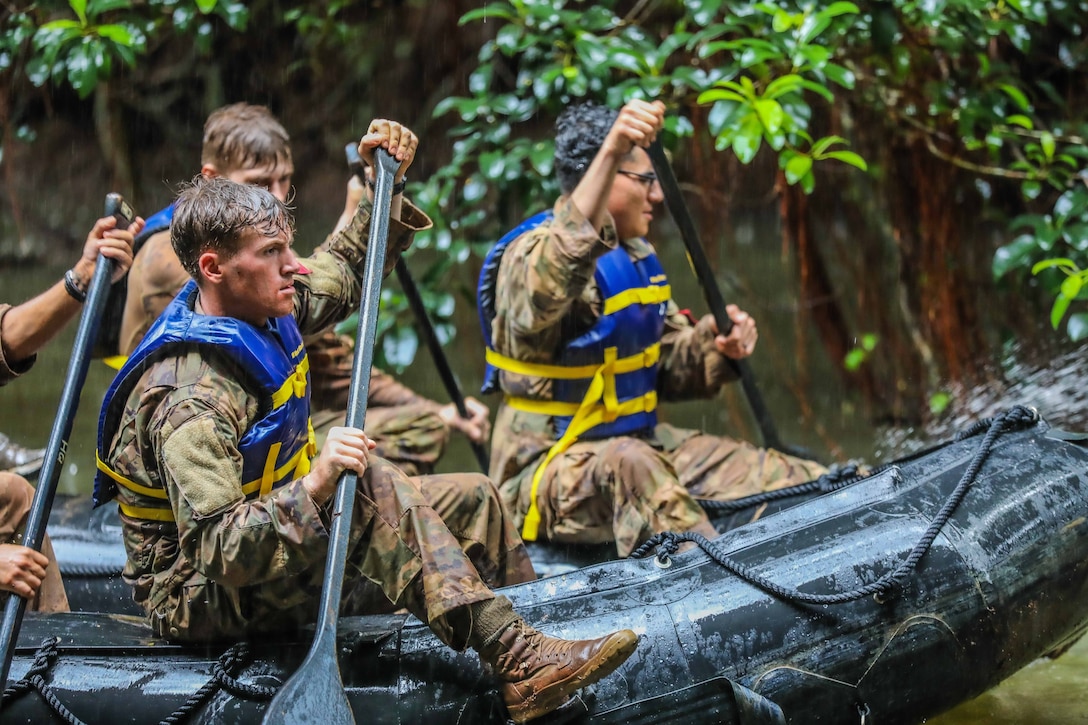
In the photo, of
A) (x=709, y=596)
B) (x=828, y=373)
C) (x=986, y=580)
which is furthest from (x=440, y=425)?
(x=828, y=373)

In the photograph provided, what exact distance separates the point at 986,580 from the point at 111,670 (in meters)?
1.86

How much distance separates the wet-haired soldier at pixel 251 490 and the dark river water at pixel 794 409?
1.53 metres

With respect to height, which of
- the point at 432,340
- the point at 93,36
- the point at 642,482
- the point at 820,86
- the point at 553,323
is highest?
the point at 93,36

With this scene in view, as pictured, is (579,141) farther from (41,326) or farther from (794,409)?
(794,409)

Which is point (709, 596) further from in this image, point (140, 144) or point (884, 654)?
point (140, 144)

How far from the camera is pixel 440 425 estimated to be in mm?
3781

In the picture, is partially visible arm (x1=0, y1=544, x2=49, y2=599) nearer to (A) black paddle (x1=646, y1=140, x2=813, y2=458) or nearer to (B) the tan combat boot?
(B) the tan combat boot

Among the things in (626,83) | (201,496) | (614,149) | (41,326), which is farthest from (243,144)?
(626,83)

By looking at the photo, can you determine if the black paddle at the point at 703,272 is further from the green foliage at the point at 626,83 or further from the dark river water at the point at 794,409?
the dark river water at the point at 794,409

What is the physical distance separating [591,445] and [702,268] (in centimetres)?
71

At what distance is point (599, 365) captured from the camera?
3.34 meters

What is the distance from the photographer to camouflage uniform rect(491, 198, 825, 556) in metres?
3.05

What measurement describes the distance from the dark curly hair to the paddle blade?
1768mm

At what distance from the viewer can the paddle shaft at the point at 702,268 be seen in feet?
11.0
